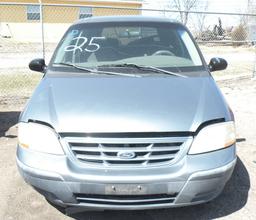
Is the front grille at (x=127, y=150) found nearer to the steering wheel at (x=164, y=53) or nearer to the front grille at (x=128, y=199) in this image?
the front grille at (x=128, y=199)

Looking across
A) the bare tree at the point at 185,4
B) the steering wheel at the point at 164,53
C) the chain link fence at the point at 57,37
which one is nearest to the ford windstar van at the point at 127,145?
the steering wheel at the point at 164,53

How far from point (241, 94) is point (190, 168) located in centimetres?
674

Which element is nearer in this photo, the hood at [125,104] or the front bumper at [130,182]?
the front bumper at [130,182]

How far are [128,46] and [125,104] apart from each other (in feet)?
5.12

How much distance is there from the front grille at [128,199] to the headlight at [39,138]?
40 cm

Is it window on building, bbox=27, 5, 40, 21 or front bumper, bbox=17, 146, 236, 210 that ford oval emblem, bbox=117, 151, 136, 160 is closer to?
front bumper, bbox=17, 146, 236, 210

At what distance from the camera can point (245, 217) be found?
376 centimetres

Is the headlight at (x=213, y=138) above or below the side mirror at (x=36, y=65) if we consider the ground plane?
above

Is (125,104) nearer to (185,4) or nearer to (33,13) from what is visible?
(33,13)

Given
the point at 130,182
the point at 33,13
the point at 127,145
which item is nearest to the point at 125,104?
the point at 127,145

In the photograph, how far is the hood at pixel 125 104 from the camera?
10.7 feet

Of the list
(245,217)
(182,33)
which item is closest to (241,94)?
(182,33)

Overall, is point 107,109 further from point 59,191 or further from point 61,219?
point 61,219

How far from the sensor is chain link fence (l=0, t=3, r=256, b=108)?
13028 mm
